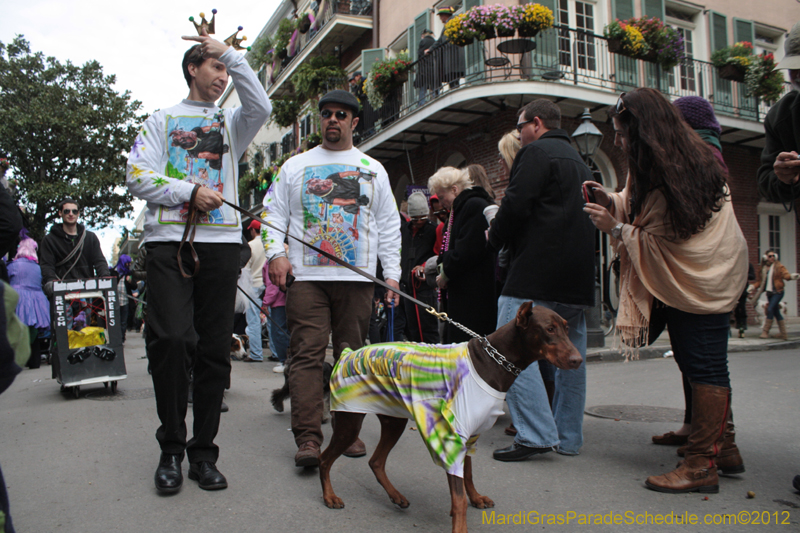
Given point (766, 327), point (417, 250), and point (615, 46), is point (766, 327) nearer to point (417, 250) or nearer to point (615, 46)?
point (615, 46)

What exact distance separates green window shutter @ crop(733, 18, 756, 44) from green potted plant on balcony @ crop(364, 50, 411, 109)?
9615 mm

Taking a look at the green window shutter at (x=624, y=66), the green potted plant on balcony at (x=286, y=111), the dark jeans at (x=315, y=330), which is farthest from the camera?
the green potted plant on balcony at (x=286, y=111)

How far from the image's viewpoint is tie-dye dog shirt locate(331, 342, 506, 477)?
7.58 ft

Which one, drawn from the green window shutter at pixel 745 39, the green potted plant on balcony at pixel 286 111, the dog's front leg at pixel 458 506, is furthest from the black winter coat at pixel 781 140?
the green potted plant on balcony at pixel 286 111

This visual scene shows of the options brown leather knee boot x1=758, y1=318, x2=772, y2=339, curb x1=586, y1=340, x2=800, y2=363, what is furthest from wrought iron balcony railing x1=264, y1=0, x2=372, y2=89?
brown leather knee boot x1=758, y1=318, x2=772, y2=339

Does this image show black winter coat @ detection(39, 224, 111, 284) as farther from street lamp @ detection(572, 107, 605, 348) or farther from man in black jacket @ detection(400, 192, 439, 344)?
street lamp @ detection(572, 107, 605, 348)

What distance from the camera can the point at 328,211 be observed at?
3.65 metres

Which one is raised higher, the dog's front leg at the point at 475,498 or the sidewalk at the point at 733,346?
the dog's front leg at the point at 475,498

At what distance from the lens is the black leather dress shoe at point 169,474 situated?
114 inches

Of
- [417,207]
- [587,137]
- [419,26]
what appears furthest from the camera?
[419,26]

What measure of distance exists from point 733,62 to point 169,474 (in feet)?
56.5

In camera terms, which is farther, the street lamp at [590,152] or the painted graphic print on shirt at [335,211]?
the street lamp at [590,152]

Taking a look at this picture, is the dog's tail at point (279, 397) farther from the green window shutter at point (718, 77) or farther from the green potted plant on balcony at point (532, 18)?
the green window shutter at point (718, 77)

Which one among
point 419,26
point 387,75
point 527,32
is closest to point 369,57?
point 419,26
